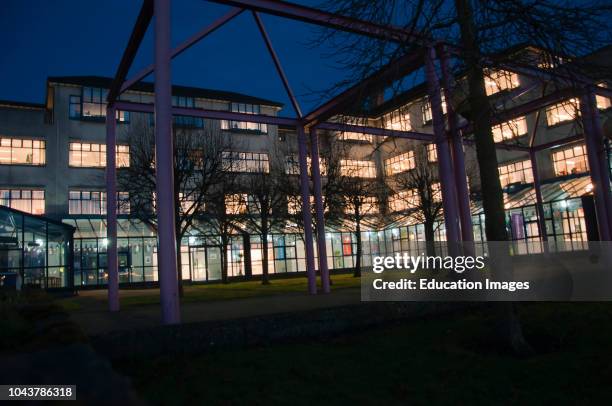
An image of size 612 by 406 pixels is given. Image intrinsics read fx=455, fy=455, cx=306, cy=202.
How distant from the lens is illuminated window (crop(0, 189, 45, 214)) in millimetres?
27672

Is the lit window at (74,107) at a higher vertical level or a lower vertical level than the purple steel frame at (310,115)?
higher

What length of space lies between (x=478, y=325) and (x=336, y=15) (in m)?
5.09

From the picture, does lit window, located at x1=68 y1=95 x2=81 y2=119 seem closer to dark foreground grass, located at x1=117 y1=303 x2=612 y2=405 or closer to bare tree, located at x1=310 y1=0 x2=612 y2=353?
bare tree, located at x1=310 y1=0 x2=612 y2=353

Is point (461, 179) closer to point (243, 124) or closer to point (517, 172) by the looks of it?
point (517, 172)

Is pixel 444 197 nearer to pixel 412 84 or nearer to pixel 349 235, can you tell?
pixel 412 84

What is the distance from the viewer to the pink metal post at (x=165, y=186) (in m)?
6.47

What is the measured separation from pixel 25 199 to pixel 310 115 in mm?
24260

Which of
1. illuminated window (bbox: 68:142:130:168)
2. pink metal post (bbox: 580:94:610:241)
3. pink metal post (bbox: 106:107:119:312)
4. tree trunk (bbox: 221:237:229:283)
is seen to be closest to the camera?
pink metal post (bbox: 106:107:119:312)

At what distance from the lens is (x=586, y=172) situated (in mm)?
24281

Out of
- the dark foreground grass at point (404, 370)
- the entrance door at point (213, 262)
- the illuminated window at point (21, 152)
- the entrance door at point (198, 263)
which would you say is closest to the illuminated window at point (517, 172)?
the entrance door at point (213, 262)

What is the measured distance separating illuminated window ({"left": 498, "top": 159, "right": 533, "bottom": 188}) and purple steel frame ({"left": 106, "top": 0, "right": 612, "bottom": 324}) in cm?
1731

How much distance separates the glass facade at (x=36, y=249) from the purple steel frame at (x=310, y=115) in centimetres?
1350

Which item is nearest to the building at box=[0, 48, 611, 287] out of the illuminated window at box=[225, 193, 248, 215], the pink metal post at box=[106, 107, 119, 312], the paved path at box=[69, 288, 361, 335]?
the illuminated window at box=[225, 193, 248, 215]

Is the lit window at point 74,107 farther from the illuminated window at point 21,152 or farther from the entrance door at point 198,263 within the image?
the entrance door at point 198,263
